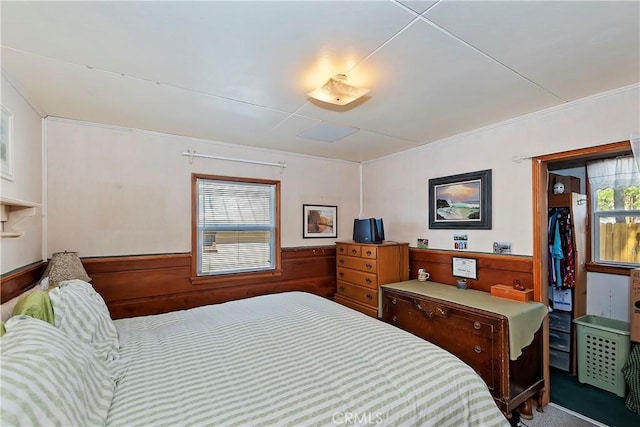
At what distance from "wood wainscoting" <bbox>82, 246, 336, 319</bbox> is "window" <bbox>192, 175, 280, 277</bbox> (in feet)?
0.50

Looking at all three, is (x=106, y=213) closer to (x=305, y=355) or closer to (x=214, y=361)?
(x=214, y=361)

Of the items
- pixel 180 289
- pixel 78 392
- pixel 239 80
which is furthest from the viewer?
pixel 180 289

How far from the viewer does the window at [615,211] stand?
3.10 metres

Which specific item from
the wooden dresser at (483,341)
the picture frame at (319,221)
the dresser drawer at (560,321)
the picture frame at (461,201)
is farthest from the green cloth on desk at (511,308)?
the picture frame at (319,221)

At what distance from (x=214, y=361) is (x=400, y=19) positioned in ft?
6.26

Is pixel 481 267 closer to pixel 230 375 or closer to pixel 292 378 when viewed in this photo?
pixel 292 378

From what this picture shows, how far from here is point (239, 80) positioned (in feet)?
6.28

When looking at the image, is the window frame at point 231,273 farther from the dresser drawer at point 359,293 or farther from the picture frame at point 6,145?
the picture frame at point 6,145

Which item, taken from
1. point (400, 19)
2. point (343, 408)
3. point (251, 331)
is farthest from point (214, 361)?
point (400, 19)

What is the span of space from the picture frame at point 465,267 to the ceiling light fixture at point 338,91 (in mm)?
2055

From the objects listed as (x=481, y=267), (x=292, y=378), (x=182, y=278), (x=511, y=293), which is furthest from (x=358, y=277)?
(x=292, y=378)

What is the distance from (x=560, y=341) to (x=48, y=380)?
13.8 feet

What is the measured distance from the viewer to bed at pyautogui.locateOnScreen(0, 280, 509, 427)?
42.3 inches

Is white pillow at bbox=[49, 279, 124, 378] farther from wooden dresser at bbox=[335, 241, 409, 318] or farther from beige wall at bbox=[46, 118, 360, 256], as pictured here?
wooden dresser at bbox=[335, 241, 409, 318]
